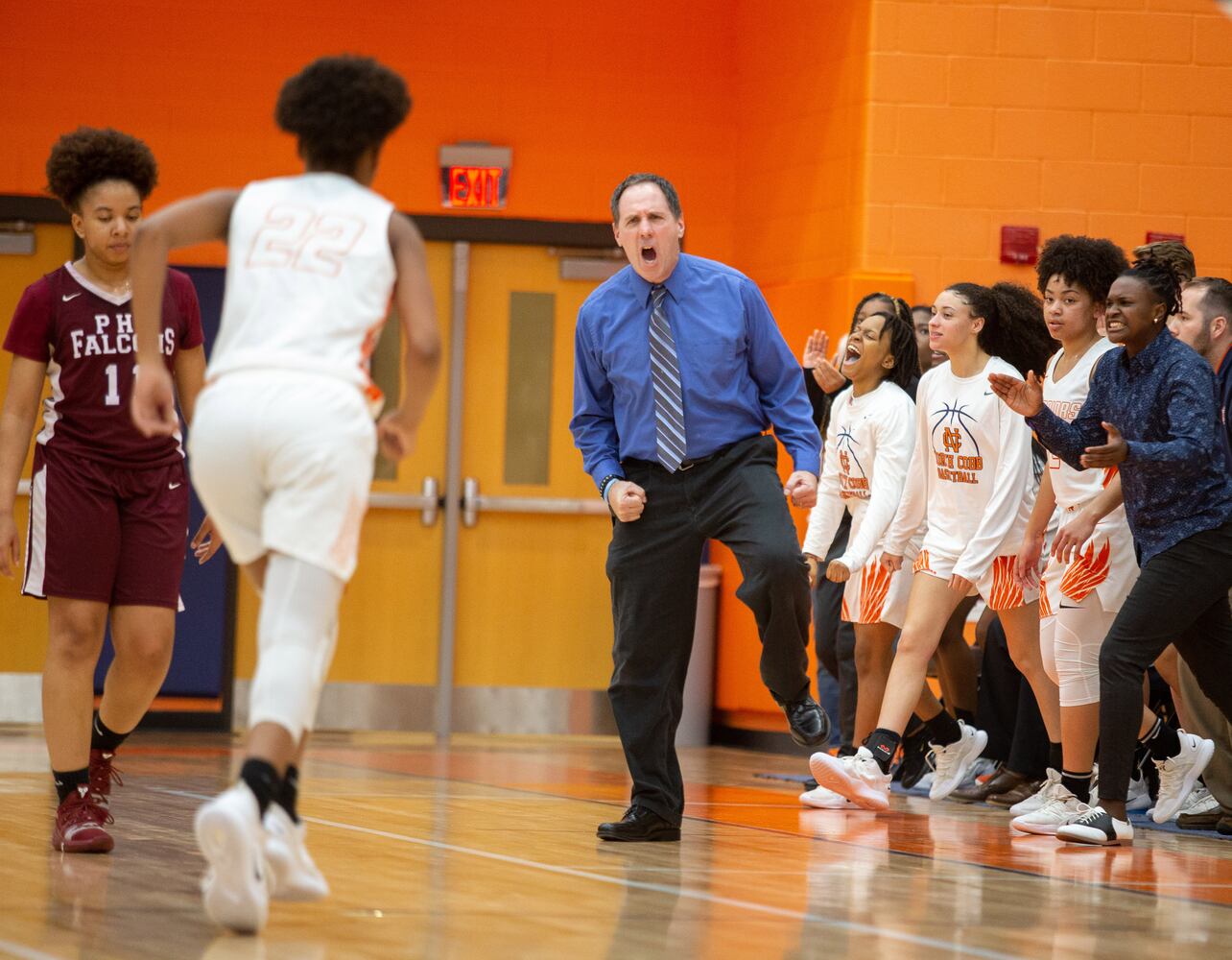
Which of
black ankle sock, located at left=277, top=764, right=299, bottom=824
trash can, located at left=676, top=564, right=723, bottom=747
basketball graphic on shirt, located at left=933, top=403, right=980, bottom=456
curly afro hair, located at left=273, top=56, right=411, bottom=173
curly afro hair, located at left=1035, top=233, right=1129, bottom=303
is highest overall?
curly afro hair, located at left=273, top=56, right=411, bottom=173

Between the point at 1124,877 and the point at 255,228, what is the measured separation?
2.68 m

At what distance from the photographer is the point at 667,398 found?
4.77 meters

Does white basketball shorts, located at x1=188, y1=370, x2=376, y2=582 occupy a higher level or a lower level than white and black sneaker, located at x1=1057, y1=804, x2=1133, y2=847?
higher

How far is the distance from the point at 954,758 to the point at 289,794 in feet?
13.2

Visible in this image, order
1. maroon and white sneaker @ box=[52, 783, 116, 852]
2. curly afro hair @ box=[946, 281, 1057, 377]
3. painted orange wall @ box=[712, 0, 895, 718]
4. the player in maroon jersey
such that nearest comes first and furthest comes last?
maroon and white sneaker @ box=[52, 783, 116, 852], the player in maroon jersey, curly afro hair @ box=[946, 281, 1057, 377], painted orange wall @ box=[712, 0, 895, 718]

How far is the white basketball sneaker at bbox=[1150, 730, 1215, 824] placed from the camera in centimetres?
591

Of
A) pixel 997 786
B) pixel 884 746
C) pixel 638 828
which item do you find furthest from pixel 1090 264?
pixel 638 828

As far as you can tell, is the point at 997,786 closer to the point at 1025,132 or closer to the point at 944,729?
the point at 944,729

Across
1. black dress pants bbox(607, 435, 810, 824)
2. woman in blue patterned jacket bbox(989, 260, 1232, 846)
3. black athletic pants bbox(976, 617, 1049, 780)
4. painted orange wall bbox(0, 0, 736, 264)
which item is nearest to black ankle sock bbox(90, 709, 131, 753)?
black dress pants bbox(607, 435, 810, 824)

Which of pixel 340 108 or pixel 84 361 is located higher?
pixel 340 108

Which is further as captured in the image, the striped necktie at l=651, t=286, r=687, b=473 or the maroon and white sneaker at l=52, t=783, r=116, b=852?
the striped necktie at l=651, t=286, r=687, b=473

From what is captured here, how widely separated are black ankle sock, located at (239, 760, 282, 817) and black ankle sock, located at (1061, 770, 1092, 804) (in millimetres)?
3195

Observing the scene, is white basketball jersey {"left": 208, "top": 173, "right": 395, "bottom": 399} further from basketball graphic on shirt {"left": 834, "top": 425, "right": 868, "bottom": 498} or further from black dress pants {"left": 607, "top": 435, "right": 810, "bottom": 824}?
basketball graphic on shirt {"left": 834, "top": 425, "right": 868, "bottom": 498}

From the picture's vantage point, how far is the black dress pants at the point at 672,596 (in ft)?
15.5
